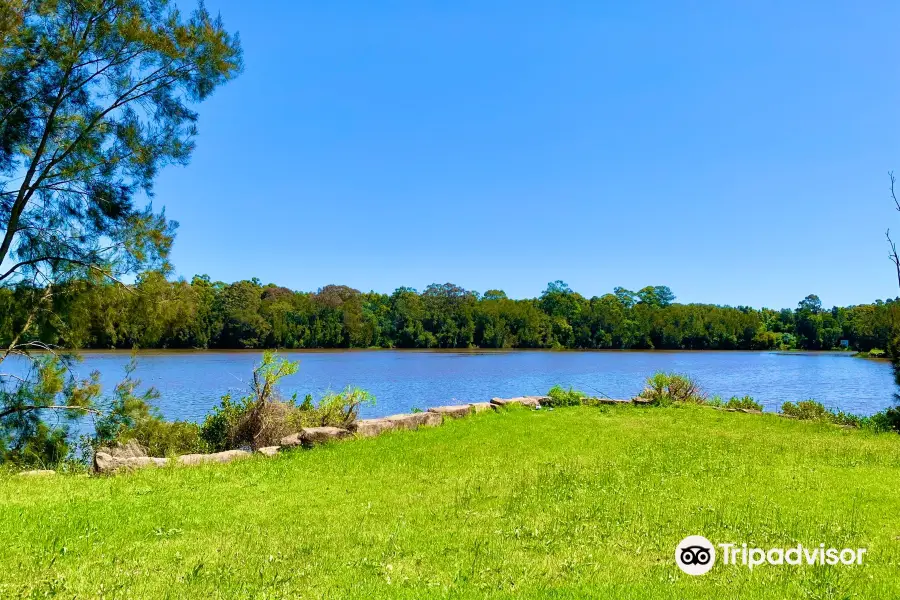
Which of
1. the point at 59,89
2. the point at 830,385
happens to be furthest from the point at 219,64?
the point at 830,385

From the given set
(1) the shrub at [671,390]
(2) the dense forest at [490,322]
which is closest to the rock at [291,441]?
(1) the shrub at [671,390]

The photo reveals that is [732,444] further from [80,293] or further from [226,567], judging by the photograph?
[80,293]

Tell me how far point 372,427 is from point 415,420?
143 cm

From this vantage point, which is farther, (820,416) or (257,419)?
(820,416)

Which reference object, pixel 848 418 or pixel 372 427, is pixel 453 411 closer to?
pixel 372 427

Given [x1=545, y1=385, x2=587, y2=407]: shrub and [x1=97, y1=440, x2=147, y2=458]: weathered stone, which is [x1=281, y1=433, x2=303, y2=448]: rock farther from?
[x1=545, y1=385, x2=587, y2=407]: shrub

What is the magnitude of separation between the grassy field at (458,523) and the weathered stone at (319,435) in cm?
57

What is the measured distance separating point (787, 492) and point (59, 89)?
12948 mm

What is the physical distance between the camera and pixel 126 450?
1058 centimetres

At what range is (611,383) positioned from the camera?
3375cm

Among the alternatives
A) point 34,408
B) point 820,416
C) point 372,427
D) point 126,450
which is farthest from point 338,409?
point 820,416

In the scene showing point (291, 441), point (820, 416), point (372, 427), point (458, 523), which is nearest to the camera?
point (458, 523)

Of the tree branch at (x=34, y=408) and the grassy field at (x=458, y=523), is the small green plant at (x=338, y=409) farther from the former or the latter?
the tree branch at (x=34, y=408)

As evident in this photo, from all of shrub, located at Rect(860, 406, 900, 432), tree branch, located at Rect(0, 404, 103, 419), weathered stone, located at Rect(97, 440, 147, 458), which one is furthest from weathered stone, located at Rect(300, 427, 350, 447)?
shrub, located at Rect(860, 406, 900, 432)
